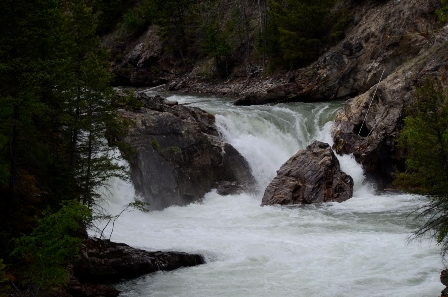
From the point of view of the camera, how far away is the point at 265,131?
96.3 ft

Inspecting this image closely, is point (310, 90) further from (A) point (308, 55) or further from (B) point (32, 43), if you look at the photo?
(B) point (32, 43)

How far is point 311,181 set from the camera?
24031 mm

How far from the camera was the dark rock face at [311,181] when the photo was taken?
23484mm

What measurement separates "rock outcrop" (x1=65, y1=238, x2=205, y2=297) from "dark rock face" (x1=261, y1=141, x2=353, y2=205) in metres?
7.99

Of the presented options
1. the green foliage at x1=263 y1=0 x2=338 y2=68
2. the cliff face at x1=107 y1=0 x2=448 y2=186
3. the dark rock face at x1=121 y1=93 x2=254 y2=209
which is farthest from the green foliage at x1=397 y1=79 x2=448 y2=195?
the green foliage at x1=263 y1=0 x2=338 y2=68

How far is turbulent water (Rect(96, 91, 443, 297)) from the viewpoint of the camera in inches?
565

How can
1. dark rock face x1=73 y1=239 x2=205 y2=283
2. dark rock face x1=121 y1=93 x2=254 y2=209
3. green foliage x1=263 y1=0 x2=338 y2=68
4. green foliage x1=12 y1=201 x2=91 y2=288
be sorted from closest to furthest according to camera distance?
green foliage x1=12 y1=201 x2=91 y2=288, dark rock face x1=73 y1=239 x2=205 y2=283, dark rock face x1=121 y1=93 x2=254 y2=209, green foliage x1=263 y1=0 x2=338 y2=68

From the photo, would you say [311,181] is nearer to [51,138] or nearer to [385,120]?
[385,120]

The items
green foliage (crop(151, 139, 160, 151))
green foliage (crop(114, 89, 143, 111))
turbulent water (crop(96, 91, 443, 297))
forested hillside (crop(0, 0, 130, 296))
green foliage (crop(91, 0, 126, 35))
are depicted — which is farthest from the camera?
green foliage (crop(91, 0, 126, 35))

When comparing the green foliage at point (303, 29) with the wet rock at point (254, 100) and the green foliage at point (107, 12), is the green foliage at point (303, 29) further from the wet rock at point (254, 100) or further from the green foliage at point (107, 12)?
the green foliage at point (107, 12)

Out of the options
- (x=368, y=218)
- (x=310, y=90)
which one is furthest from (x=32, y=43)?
(x=310, y=90)

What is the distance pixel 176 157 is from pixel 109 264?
1030cm

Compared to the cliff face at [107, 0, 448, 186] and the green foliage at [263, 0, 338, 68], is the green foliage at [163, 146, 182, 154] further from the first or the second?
the green foliage at [263, 0, 338, 68]

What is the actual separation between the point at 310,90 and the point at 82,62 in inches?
855
